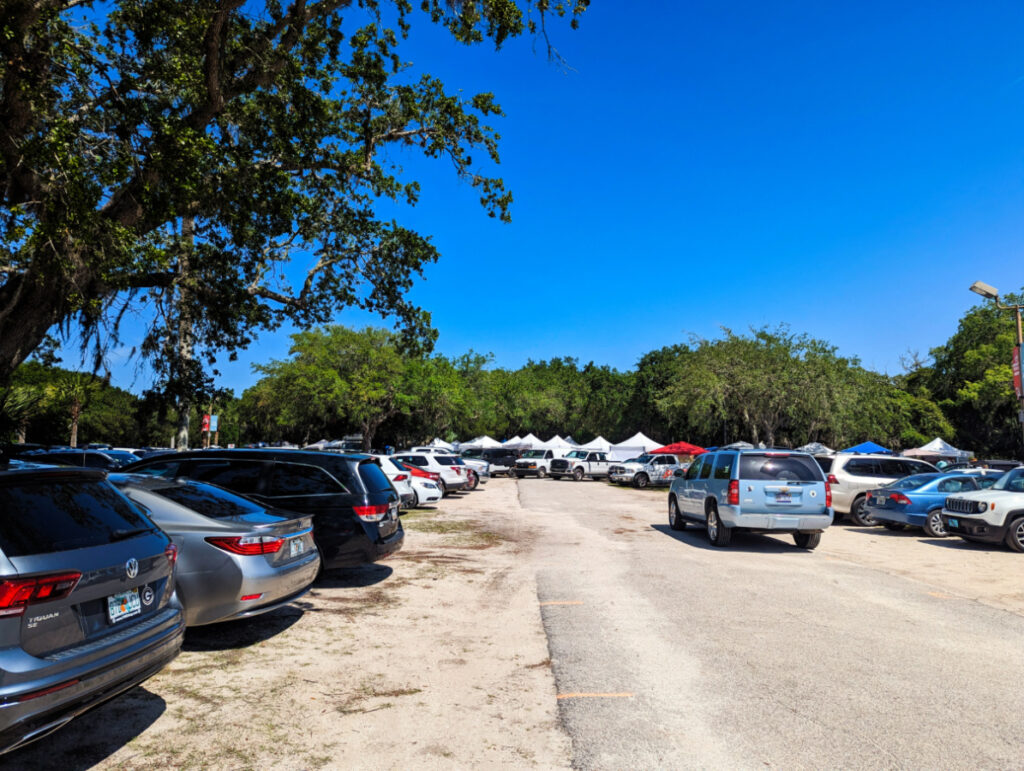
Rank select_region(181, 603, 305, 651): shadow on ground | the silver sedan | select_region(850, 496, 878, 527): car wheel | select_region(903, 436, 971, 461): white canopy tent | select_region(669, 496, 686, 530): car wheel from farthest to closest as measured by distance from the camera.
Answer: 1. select_region(903, 436, 971, 461): white canopy tent
2. select_region(850, 496, 878, 527): car wheel
3. select_region(669, 496, 686, 530): car wheel
4. select_region(181, 603, 305, 651): shadow on ground
5. the silver sedan

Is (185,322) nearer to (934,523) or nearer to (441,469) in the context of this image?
(441,469)

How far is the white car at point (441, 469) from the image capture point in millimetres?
24250

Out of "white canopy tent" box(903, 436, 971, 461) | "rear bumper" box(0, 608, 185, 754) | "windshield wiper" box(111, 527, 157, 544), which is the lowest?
"rear bumper" box(0, 608, 185, 754)

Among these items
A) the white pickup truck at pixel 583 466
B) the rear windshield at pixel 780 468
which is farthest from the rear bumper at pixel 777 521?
the white pickup truck at pixel 583 466

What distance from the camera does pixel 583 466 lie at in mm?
40531

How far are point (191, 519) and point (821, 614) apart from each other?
21.0ft

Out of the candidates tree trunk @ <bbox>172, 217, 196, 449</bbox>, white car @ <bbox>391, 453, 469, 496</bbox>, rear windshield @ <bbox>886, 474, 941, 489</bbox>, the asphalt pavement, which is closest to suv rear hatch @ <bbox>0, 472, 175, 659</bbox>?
the asphalt pavement

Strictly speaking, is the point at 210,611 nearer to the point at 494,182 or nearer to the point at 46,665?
the point at 46,665

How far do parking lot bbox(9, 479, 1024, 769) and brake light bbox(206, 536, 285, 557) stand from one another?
88cm

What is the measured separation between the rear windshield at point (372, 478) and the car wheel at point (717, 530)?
251 inches

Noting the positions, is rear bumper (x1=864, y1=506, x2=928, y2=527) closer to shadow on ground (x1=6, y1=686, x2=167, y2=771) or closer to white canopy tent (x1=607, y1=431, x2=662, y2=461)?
shadow on ground (x1=6, y1=686, x2=167, y2=771)

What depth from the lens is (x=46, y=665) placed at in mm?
3277

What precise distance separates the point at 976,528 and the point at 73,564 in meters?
14.2

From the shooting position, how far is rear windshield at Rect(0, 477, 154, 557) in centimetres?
347
